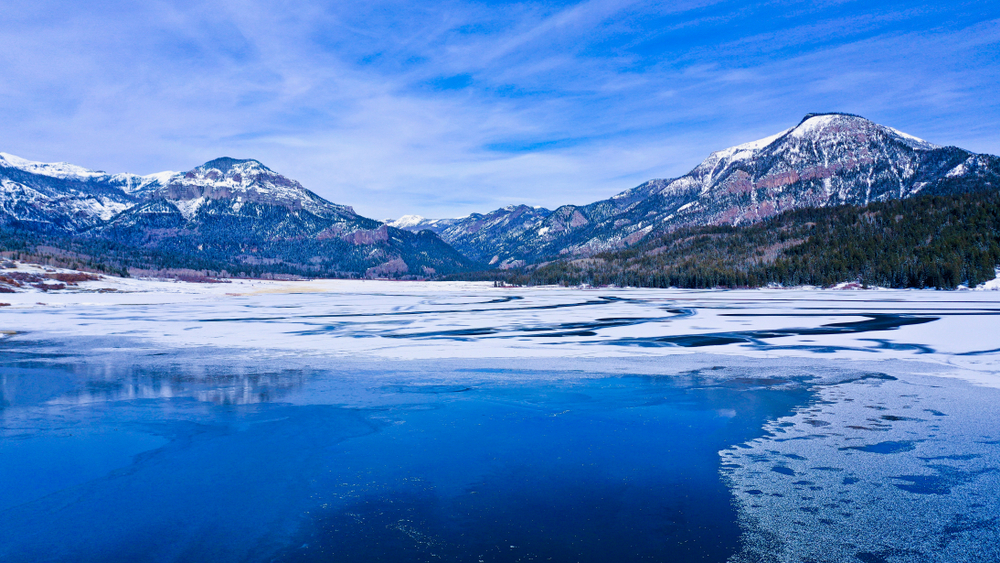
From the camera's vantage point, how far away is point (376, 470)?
9.53 meters

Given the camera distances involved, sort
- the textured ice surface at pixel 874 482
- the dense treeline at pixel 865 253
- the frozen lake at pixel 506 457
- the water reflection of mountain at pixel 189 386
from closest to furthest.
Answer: the textured ice surface at pixel 874 482 < the frozen lake at pixel 506 457 < the water reflection of mountain at pixel 189 386 < the dense treeline at pixel 865 253

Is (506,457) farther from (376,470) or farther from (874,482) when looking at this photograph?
(874,482)

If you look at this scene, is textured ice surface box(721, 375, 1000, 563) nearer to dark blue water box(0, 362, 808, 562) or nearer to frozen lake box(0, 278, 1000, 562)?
frozen lake box(0, 278, 1000, 562)

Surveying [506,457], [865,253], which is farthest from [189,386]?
[865,253]

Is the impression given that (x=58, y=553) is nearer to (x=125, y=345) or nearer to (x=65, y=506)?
(x=65, y=506)

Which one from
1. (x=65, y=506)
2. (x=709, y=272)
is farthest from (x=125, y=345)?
(x=709, y=272)

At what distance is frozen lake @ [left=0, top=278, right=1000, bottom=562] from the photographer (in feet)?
22.4

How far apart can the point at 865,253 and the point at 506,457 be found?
15436 cm

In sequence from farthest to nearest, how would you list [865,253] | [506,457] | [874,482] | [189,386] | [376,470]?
[865,253] < [189,386] < [506,457] < [376,470] < [874,482]

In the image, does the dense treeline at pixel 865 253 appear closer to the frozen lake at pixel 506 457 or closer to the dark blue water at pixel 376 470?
the frozen lake at pixel 506 457

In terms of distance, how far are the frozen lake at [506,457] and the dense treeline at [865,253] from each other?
338 feet

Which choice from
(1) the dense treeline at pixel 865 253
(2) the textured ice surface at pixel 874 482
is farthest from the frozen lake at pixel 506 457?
(1) the dense treeline at pixel 865 253

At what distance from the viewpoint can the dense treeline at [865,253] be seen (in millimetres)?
103438

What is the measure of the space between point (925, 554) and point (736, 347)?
18.7 meters
